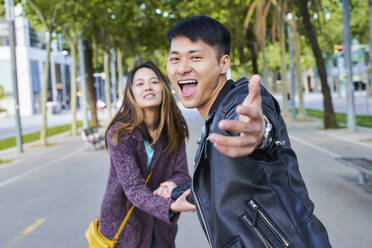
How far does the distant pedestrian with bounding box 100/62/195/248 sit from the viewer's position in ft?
9.91

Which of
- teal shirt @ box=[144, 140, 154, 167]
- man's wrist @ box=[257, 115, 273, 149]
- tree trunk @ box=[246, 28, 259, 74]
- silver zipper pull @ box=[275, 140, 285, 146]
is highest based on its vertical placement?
tree trunk @ box=[246, 28, 259, 74]

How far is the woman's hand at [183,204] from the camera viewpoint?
2588 mm

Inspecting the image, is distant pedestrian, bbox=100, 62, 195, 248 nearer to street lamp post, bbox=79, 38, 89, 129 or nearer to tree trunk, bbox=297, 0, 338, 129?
tree trunk, bbox=297, 0, 338, 129

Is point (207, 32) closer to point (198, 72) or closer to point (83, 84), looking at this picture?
point (198, 72)

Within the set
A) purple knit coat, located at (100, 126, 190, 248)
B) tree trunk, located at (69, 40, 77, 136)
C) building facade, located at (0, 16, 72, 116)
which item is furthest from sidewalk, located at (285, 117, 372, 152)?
building facade, located at (0, 16, 72, 116)

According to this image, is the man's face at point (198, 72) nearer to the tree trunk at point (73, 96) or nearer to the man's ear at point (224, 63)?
the man's ear at point (224, 63)

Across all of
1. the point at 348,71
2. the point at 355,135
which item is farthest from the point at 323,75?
the point at 355,135

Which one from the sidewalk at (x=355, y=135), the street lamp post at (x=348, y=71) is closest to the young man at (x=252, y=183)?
the sidewalk at (x=355, y=135)

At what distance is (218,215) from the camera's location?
1.82 metres

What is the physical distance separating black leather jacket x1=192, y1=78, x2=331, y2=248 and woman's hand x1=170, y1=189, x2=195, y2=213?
69cm

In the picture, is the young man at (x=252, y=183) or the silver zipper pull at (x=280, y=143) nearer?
the young man at (x=252, y=183)

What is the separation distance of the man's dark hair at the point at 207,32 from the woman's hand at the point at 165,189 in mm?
1081

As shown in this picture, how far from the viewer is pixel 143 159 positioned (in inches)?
127

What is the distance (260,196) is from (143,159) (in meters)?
1.56
